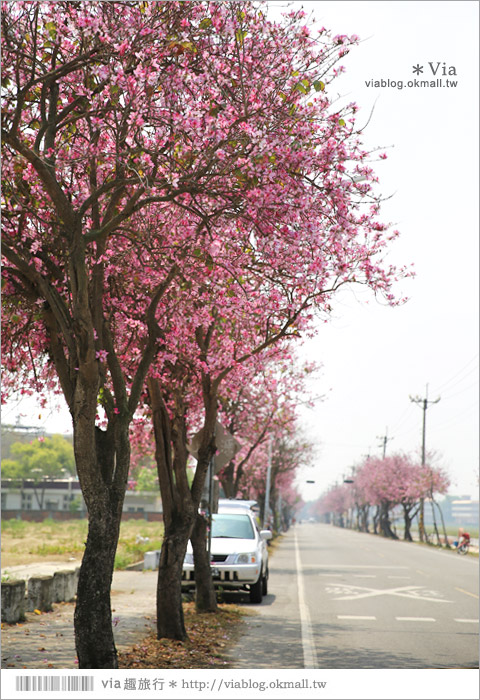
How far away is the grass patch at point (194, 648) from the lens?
9.27 metres

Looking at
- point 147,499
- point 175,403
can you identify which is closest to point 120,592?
point 175,403

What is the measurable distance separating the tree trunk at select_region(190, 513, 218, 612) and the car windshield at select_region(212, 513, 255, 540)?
14.6ft

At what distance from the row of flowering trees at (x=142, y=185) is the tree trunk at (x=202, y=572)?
612cm

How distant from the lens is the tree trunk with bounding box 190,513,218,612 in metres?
14.8

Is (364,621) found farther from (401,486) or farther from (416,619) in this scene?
(401,486)

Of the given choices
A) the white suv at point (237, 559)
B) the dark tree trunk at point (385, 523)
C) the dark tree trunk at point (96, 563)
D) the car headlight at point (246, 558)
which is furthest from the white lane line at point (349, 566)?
the dark tree trunk at point (385, 523)

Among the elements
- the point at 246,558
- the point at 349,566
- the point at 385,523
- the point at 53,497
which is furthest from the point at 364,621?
the point at 53,497

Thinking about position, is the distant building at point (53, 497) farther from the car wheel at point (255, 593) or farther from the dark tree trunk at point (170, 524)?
the dark tree trunk at point (170, 524)

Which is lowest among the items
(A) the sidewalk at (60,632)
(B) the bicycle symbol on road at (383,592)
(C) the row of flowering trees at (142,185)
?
(B) the bicycle symbol on road at (383,592)

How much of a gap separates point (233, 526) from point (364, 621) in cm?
604

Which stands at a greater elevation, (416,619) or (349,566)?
(416,619)

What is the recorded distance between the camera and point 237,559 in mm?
17859

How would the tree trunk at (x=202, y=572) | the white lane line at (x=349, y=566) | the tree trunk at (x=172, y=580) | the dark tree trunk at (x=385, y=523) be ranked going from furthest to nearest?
the dark tree trunk at (x=385, y=523)
the white lane line at (x=349, y=566)
the tree trunk at (x=202, y=572)
the tree trunk at (x=172, y=580)

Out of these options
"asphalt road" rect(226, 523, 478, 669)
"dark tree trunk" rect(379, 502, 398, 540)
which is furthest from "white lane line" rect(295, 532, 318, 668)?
"dark tree trunk" rect(379, 502, 398, 540)
